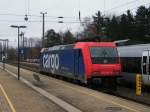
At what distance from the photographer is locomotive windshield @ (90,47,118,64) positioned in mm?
30516

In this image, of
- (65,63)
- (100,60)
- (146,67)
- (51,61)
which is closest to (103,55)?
(100,60)

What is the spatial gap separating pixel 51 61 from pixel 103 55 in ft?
45.3

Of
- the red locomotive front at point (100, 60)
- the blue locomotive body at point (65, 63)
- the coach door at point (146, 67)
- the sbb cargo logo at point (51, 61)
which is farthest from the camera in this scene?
the sbb cargo logo at point (51, 61)

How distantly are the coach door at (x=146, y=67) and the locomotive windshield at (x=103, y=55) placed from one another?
9.99 ft

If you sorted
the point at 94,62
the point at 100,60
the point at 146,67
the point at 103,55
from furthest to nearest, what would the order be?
the point at 103,55, the point at 100,60, the point at 94,62, the point at 146,67

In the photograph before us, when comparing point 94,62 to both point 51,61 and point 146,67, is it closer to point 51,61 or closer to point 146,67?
point 146,67

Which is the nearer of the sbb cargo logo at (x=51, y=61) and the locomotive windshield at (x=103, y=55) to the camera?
the locomotive windshield at (x=103, y=55)

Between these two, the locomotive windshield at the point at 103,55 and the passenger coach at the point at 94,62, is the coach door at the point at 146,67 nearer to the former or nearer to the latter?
the passenger coach at the point at 94,62

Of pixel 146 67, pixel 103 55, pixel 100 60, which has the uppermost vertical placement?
pixel 103 55

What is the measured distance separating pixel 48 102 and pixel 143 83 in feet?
26.3

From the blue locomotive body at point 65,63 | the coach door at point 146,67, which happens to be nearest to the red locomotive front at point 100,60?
the blue locomotive body at point 65,63

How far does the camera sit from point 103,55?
1220 inches

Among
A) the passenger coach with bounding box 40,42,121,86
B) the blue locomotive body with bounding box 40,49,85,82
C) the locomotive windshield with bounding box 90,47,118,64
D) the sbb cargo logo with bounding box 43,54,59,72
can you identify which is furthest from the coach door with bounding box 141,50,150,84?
the sbb cargo logo with bounding box 43,54,59,72

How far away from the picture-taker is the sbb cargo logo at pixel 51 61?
134ft
